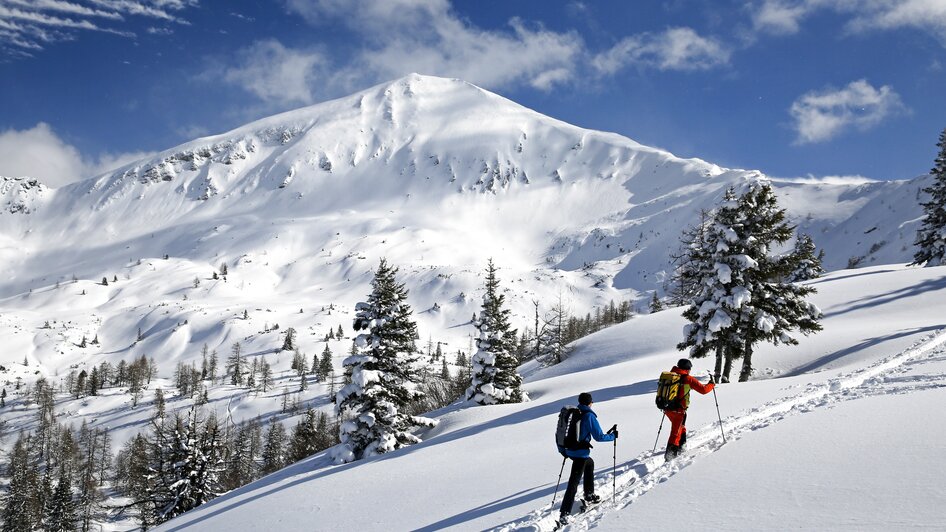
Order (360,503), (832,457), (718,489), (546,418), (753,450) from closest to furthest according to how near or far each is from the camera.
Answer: (718,489), (832,457), (753,450), (360,503), (546,418)

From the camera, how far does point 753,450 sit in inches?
393

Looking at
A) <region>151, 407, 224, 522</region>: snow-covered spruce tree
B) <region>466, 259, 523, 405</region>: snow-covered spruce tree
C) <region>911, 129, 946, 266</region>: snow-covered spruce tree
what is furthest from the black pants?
<region>911, 129, 946, 266</region>: snow-covered spruce tree

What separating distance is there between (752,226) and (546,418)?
14415mm

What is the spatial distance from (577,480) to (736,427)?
5.73 meters

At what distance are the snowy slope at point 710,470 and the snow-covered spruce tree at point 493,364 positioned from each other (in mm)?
8406

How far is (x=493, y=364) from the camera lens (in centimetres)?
3325

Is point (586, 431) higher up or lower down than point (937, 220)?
lower down

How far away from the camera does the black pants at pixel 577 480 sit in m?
8.71

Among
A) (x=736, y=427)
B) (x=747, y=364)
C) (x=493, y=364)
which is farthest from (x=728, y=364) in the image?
(x=736, y=427)

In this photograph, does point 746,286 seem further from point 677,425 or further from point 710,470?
point 710,470

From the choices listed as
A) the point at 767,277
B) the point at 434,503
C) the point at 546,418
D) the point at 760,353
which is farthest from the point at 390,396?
the point at 760,353

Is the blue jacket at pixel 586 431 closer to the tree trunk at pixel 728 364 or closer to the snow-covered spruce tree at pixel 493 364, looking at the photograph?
the tree trunk at pixel 728 364

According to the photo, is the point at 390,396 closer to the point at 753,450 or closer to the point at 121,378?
the point at 753,450

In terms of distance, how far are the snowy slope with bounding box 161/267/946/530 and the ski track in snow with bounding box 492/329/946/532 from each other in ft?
0.16
